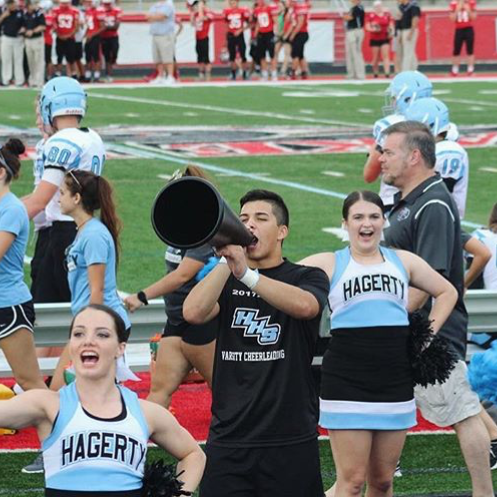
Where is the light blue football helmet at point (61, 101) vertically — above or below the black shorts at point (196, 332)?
above

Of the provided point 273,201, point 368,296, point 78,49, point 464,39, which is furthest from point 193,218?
point 464,39

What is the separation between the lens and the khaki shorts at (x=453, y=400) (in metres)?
6.80

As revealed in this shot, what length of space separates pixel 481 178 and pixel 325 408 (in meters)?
11.7

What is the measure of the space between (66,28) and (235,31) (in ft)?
13.5

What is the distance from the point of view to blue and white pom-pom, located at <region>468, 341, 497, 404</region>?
7906mm

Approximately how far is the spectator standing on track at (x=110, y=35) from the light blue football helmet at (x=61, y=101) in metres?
26.3

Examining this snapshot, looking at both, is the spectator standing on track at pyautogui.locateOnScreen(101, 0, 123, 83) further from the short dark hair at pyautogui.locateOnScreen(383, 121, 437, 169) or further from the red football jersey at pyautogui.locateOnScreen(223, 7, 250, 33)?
the short dark hair at pyautogui.locateOnScreen(383, 121, 437, 169)

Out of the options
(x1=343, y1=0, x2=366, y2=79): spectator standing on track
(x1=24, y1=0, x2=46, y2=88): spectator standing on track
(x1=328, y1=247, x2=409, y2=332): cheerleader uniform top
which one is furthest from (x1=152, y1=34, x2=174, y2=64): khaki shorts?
(x1=328, y1=247, x2=409, y2=332): cheerleader uniform top

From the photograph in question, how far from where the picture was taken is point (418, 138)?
6.87 meters

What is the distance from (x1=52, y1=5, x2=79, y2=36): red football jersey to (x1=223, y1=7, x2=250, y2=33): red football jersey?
3838 millimetres

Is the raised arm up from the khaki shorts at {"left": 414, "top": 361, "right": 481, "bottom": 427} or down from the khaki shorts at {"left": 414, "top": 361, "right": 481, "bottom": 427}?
up

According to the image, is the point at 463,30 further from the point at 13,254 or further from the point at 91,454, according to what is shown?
the point at 91,454

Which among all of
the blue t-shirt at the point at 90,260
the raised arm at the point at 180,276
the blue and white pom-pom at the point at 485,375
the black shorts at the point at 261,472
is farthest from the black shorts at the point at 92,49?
the black shorts at the point at 261,472

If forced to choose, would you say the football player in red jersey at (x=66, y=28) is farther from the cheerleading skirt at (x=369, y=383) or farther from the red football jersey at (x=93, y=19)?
the cheerleading skirt at (x=369, y=383)
